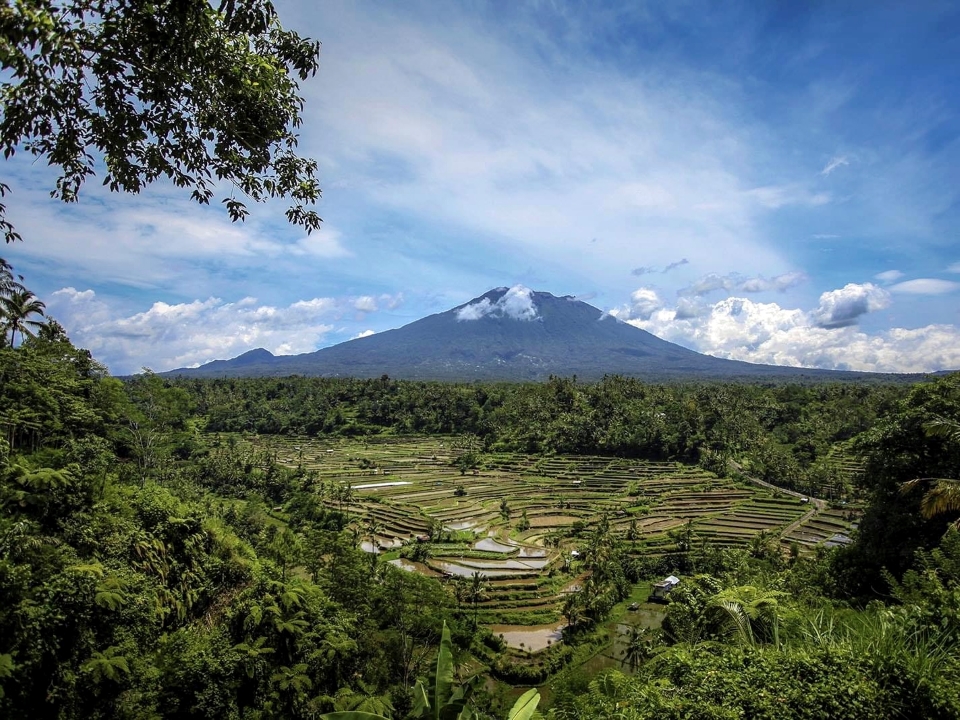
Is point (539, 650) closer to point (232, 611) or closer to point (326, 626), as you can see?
point (326, 626)

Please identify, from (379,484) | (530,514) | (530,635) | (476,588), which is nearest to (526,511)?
(530,514)

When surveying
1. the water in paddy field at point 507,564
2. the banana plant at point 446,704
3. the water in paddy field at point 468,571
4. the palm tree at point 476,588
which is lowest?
the water in paddy field at point 507,564

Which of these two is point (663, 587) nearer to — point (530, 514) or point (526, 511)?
point (530, 514)

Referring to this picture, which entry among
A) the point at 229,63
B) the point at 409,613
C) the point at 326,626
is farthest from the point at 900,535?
the point at 229,63

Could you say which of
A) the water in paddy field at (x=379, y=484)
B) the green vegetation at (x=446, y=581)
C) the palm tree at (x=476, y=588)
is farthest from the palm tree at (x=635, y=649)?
the water in paddy field at (x=379, y=484)

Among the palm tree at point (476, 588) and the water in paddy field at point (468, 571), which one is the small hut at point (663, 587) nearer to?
the water in paddy field at point (468, 571)

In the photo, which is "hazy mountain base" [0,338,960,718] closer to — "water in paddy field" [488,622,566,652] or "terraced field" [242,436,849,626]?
"water in paddy field" [488,622,566,652]
